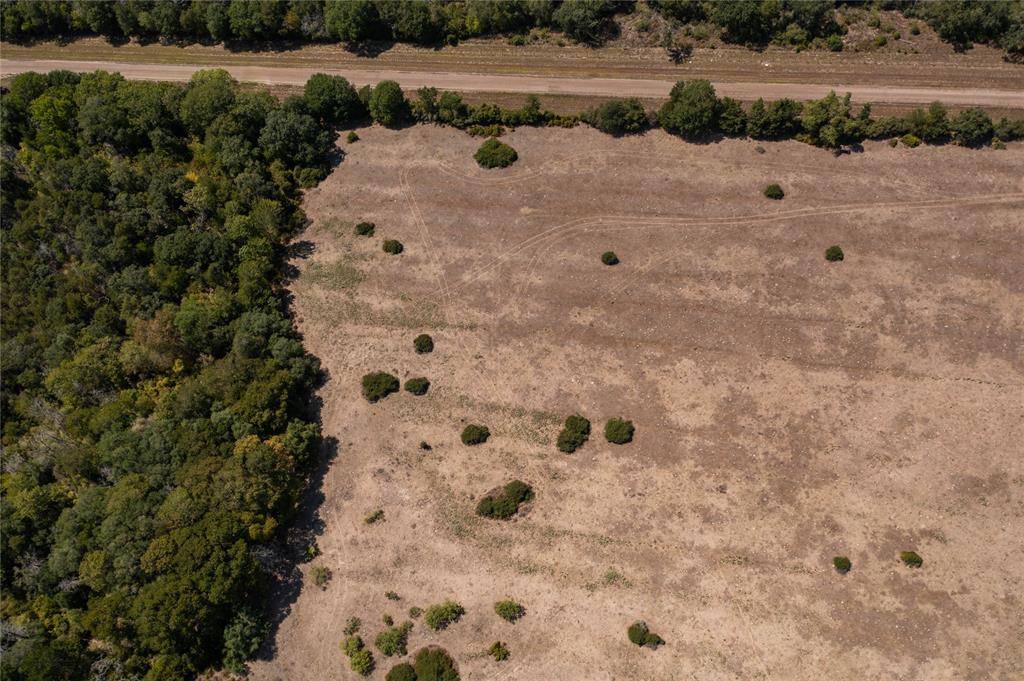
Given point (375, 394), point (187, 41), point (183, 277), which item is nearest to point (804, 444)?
point (375, 394)

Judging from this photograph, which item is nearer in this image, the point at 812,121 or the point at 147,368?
the point at 147,368

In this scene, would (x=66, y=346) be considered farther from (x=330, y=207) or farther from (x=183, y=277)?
(x=330, y=207)

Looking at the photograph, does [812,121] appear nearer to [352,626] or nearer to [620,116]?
[620,116]

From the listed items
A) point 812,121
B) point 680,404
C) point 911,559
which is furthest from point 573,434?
point 812,121

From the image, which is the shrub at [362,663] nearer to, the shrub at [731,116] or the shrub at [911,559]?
the shrub at [911,559]

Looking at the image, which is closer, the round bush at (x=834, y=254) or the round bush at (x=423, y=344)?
the round bush at (x=423, y=344)

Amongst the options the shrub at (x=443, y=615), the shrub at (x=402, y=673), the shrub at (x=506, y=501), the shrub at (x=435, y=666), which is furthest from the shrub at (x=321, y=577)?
the shrub at (x=506, y=501)

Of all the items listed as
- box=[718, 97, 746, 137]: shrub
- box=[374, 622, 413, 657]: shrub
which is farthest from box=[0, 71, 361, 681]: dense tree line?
box=[718, 97, 746, 137]: shrub
